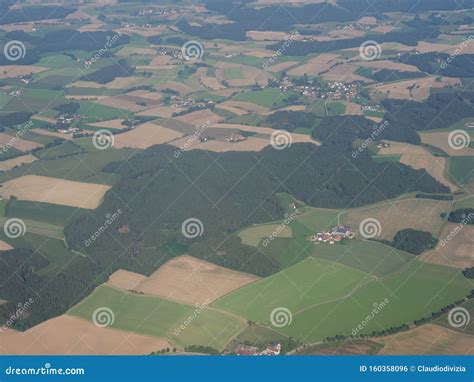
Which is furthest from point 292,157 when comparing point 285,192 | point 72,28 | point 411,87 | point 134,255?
point 72,28

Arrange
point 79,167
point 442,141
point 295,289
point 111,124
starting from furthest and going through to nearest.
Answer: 1. point 111,124
2. point 442,141
3. point 79,167
4. point 295,289

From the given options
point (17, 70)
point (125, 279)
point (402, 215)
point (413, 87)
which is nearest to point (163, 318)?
point (125, 279)

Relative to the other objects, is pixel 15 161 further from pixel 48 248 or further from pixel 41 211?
pixel 48 248

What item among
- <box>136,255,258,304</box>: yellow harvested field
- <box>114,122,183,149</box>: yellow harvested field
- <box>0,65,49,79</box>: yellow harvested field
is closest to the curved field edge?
<box>136,255,258,304</box>: yellow harvested field

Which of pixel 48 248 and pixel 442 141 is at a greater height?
pixel 442 141

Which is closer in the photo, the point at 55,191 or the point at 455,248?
the point at 455,248

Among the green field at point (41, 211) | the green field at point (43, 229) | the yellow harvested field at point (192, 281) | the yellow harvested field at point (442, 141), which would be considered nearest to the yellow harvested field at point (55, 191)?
the green field at point (41, 211)
